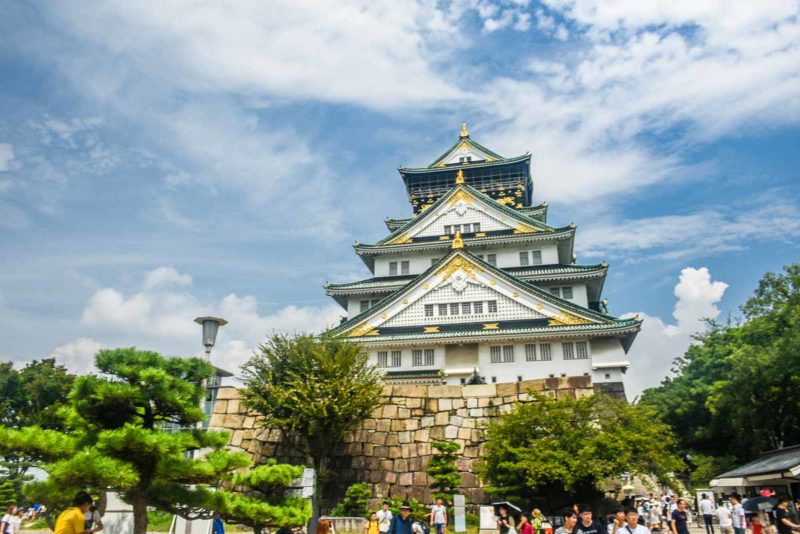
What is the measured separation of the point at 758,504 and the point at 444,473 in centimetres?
989

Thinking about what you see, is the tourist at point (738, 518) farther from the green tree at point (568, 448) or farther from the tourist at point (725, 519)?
the green tree at point (568, 448)

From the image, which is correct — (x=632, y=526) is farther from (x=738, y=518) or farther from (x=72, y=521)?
(x=738, y=518)

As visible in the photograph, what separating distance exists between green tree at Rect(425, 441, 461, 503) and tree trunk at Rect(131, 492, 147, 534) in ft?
40.2

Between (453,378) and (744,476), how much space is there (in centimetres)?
1625

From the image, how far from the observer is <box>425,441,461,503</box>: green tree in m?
20.6

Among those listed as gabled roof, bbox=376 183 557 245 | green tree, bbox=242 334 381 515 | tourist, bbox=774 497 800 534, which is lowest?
tourist, bbox=774 497 800 534

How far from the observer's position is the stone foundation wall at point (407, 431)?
23.4 metres

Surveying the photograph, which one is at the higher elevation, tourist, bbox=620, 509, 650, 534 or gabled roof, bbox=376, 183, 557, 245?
gabled roof, bbox=376, 183, 557, 245

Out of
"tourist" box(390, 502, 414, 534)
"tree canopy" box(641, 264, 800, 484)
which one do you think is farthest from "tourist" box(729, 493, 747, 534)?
"tourist" box(390, 502, 414, 534)

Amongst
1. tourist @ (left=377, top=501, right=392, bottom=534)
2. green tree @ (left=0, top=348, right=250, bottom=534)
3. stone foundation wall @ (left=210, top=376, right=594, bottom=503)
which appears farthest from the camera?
stone foundation wall @ (left=210, top=376, right=594, bottom=503)

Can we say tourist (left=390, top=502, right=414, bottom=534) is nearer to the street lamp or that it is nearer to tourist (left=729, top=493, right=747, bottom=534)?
the street lamp

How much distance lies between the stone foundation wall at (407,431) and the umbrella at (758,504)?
8634 millimetres

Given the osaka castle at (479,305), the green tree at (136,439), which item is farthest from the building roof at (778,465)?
the green tree at (136,439)

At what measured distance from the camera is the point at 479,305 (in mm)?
36625
